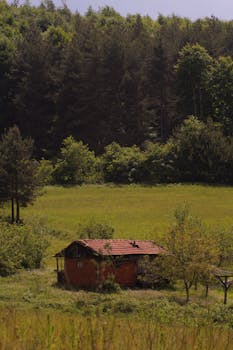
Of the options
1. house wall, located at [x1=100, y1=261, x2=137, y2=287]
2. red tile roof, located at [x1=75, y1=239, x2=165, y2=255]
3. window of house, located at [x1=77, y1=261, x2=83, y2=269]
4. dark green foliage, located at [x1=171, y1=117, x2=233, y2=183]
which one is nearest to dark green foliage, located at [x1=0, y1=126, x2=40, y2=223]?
red tile roof, located at [x1=75, y1=239, x2=165, y2=255]

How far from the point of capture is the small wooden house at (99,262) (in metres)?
34.0

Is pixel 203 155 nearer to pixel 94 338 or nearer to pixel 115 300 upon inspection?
pixel 115 300

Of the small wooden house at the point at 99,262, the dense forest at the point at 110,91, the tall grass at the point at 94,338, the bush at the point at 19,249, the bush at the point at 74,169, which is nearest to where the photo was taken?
the tall grass at the point at 94,338

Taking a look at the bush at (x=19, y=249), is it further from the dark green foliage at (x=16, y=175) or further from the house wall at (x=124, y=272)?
the dark green foliage at (x=16, y=175)

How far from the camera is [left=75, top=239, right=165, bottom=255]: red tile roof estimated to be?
34.6 meters

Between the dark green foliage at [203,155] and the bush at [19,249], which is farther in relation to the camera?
the dark green foliage at [203,155]

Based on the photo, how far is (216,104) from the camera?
8512 cm

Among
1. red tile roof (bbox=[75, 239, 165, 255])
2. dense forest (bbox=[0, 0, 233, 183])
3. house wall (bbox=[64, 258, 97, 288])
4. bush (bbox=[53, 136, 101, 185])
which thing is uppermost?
dense forest (bbox=[0, 0, 233, 183])

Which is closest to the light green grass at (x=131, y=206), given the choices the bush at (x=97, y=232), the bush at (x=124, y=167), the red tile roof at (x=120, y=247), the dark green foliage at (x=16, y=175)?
the bush at (x=97, y=232)

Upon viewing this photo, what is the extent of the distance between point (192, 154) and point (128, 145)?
549 inches

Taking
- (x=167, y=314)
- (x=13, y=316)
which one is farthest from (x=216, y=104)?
(x=13, y=316)

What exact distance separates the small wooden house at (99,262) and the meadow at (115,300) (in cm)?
131

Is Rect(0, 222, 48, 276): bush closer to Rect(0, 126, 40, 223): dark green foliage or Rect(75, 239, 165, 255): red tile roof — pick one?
Rect(75, 239, 165, 255): red tile roof

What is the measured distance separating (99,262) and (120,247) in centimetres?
201
